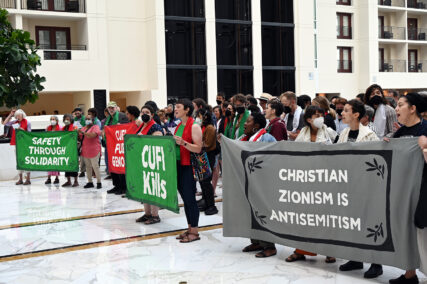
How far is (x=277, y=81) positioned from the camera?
109ft

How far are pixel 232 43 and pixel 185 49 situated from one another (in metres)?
3.06

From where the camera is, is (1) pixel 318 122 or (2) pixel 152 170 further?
(2) pixel 152 170

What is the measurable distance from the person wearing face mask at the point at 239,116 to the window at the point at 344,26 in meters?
28.6

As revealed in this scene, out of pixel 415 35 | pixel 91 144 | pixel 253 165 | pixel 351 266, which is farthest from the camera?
pixel 415 35

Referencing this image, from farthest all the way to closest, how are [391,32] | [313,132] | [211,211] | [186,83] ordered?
[391,32]
[186,83]
[211,211]
[313,132]

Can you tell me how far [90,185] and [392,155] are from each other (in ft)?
28.8

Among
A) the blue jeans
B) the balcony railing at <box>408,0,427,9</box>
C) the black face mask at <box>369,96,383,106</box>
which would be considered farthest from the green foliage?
the balcony railing at <box>408,0,427,9</box>

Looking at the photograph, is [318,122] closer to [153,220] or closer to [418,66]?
[153,220]

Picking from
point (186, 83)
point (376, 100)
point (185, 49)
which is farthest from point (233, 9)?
point (376, 100)

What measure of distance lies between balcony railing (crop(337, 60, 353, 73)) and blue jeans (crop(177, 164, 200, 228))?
31101 millimetres

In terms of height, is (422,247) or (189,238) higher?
(422,247)

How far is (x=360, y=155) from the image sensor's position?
5.35 m

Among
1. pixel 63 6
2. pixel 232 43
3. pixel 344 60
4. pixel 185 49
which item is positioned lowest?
pixel 344 60

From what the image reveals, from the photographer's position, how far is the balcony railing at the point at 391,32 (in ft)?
125
